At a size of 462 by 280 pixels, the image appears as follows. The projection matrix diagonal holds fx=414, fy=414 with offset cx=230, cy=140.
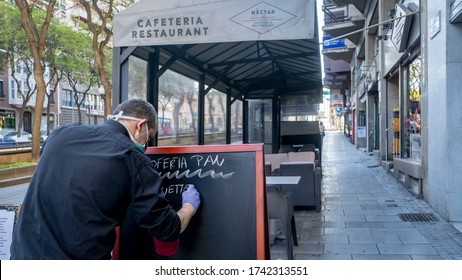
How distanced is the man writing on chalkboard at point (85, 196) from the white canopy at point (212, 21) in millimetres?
3097

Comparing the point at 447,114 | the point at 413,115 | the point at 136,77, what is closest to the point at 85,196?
the point at 136,77

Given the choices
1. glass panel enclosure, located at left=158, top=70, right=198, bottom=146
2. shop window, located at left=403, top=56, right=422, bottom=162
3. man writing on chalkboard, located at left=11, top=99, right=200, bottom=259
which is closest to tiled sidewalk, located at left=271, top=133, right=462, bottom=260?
shop window, located at left=403, top=56, right=422, bottom=162

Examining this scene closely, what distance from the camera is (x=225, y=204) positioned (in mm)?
2789

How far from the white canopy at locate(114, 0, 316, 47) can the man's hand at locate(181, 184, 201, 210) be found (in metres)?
2.64

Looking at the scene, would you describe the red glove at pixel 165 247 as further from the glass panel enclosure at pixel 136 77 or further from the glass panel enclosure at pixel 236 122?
the glass panel enclosure at pixel 236 122

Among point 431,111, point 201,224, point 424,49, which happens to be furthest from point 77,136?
point 424,49

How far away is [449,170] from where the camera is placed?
6.31 meters

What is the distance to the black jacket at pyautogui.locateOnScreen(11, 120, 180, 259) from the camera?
1.97 metres

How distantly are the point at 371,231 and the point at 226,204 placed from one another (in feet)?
12.6

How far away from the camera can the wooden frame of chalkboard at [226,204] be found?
9.07 feet

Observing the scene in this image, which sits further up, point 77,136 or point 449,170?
point 77,136

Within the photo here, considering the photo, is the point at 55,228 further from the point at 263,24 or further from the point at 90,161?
the point at 263,24

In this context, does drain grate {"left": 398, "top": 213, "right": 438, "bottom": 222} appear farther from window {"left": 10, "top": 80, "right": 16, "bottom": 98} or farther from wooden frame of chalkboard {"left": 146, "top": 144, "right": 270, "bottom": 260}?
window {"left": 10, "top": 80, "right": 16, "bottom": 98}

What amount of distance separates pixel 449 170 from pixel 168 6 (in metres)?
4.77
